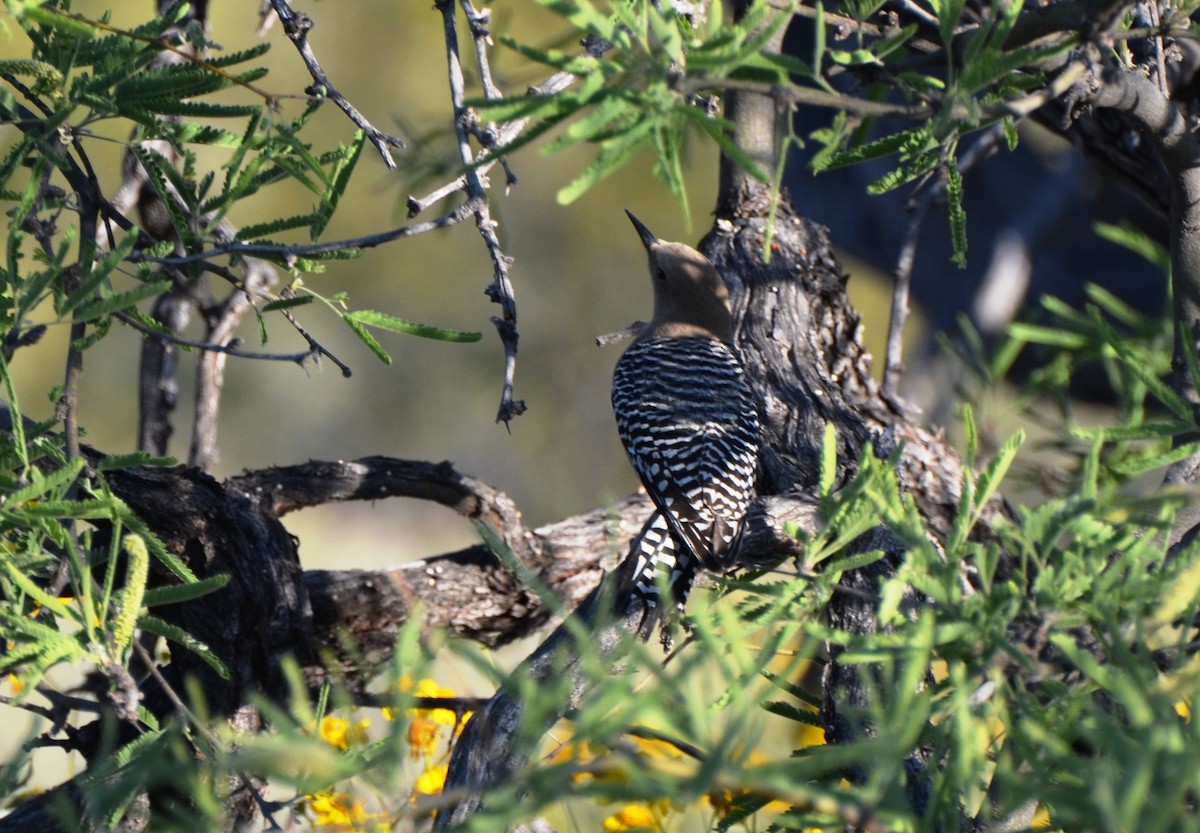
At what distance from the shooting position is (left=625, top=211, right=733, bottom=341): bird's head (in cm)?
397

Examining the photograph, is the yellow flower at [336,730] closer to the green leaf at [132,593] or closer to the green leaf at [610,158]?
the green leaf at [132,593]

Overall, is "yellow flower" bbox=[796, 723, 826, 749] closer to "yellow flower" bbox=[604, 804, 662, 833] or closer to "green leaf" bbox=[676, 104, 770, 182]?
"yellow flower" bbox=[604, 804, 662, 833]

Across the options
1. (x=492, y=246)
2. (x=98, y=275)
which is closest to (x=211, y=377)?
(x=492, y=246)

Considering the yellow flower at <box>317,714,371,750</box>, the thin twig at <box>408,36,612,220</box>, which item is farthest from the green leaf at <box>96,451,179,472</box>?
the yellow flower at <box>317,714,371,750</box>

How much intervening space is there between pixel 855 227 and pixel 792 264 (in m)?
3.15

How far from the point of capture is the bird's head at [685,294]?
3971 millimetres

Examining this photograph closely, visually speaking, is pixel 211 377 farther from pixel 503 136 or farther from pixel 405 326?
pixel 405 326

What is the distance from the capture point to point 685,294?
4250mm

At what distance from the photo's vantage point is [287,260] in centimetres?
187

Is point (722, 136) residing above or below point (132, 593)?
above

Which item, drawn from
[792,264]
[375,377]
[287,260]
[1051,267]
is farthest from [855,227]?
[375,377]

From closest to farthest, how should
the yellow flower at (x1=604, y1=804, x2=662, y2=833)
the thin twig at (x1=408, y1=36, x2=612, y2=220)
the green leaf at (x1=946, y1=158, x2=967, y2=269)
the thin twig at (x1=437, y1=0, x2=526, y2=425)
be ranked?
the green leaf at (x1=946, y1=158, x2=967, y2=269), the thin twig at (x1=408, y1=36, x2=612, y2=220), the thin twig at (x1=437, y1=0, x2=526, y2=425), the yellow flower at (x1=604, y1=804, x2=662, y2=833)

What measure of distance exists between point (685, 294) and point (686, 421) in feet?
2.52

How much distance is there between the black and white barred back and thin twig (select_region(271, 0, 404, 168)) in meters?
1.13
